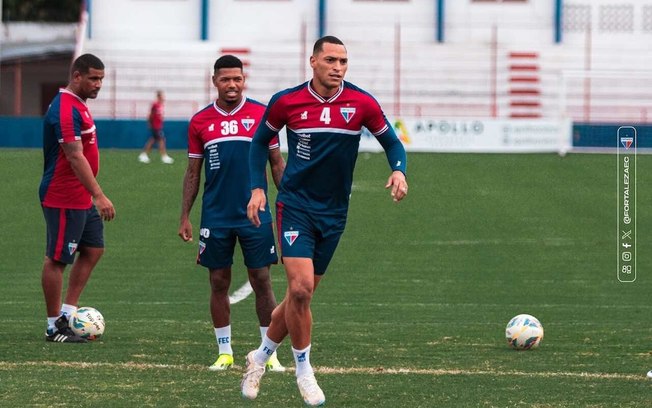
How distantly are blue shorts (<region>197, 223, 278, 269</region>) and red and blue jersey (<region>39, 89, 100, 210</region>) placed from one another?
4.85ft

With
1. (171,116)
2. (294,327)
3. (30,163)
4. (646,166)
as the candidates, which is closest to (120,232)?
(294,327)

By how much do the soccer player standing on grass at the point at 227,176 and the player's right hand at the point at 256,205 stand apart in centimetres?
102

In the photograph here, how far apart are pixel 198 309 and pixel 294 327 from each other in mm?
4648

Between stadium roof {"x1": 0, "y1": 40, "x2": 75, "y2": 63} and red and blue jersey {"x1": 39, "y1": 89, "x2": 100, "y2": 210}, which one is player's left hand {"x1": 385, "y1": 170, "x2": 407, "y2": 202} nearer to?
red and blue jersey {"x1": 39, "y1": 89, "x2": 100, "y2": 210}

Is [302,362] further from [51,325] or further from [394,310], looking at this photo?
[394,310]

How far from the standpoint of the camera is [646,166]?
32594mm

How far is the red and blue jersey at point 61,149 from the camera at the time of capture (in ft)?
34.3

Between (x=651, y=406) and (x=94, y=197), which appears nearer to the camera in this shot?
(x=651, y=406)

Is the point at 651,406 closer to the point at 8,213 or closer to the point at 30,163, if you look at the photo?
the point at 8,213

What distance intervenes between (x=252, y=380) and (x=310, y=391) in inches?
17.8

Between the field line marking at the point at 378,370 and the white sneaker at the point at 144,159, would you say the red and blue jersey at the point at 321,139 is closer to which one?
the field line marking at the point at 378,370

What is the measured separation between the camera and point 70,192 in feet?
35.5

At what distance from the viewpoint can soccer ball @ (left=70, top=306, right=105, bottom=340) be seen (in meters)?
10.6

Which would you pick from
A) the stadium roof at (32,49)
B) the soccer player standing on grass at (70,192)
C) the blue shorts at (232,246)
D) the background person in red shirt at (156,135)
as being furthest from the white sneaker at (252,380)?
the stadium roof at (32,49)
